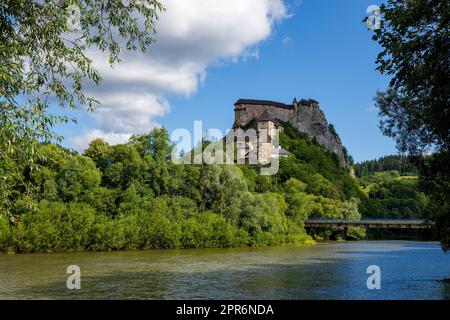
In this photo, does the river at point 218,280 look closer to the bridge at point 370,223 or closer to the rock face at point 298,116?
the bridge at point 370,223

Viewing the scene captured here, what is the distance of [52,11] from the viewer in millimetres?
10445

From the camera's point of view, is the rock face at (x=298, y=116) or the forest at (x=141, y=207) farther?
the rock face at (x=298, y=116)

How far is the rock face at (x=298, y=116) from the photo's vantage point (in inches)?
6171

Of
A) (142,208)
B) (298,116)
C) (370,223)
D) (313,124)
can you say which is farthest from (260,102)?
(142,208)

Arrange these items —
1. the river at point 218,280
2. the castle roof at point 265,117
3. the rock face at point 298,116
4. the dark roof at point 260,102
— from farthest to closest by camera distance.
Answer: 1. the dark roof at point 260,102
2. the rock face at point 298,116
3. the castle roof at point 265,117
4. the river at point 218,280

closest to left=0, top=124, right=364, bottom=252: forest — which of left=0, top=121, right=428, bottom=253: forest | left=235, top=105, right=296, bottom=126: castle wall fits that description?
left=0, top=121, right=428, bottom=253: forest

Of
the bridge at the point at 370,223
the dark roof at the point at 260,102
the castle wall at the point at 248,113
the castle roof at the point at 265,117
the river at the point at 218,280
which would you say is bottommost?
the river at the point at 218,280

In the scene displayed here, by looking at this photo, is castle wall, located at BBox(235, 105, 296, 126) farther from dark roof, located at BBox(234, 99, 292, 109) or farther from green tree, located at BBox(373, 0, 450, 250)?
green tree, located at BBox(373, 0, 450, 250)

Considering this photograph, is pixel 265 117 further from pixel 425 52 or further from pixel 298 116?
pixel 425 52

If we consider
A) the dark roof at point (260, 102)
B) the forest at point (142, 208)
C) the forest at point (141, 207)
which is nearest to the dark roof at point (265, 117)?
the dark roof at point (260, 102)

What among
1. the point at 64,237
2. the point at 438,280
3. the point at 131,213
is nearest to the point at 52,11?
the point at 438,280

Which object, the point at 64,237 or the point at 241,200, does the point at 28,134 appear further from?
the point at 241,200

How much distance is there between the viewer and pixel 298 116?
16750 centimetres

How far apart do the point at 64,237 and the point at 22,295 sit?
101ft
